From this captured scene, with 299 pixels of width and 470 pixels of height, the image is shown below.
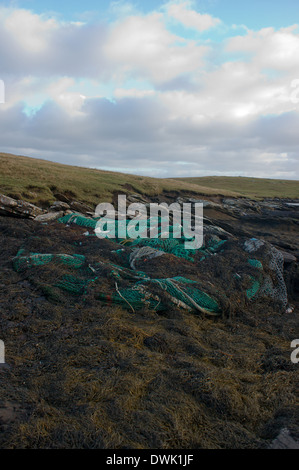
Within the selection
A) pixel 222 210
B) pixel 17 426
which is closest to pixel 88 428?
pixel 17 426

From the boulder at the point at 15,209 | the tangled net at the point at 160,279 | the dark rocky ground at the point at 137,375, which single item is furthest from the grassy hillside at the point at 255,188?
the dark rocky ground at the point at 137,375

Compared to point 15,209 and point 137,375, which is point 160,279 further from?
point 15,209

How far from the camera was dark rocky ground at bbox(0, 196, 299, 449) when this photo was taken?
2.70 m

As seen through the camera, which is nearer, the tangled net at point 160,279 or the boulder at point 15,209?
the tangled net at point 160,279

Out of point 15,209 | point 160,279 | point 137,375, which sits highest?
point 15,209

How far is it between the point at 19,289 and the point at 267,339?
4468mm

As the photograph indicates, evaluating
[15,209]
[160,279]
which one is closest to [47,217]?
[15,209]

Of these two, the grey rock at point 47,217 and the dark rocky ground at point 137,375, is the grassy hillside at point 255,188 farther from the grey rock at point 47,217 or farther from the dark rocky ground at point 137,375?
the dark rocky ground at point 137,375

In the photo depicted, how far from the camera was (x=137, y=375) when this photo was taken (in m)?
3.57

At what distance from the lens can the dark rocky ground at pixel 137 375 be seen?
2701 millimetres

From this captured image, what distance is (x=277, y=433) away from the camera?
285cm

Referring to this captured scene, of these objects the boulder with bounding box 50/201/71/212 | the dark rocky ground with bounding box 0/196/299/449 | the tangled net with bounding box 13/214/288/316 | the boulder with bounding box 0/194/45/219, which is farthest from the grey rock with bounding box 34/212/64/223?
the dark rocky ground with bounding box 0/196/299/449

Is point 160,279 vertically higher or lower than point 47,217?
lower
